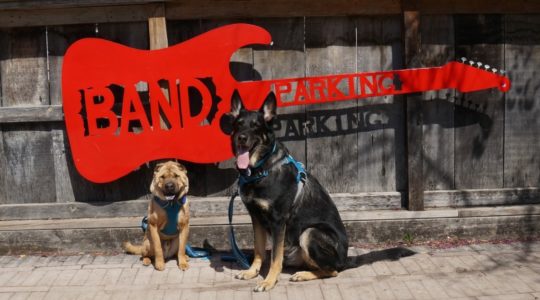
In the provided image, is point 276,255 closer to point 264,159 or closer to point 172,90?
point 264,159

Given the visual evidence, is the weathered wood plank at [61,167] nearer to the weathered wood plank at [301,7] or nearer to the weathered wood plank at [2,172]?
the weathered wood plank at [2,172]

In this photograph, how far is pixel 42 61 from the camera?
629 centimetres

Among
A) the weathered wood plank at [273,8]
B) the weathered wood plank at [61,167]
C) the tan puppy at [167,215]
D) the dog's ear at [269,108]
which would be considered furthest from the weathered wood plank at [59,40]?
the dog's ear at [269,108]

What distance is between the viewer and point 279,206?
17.4 ft

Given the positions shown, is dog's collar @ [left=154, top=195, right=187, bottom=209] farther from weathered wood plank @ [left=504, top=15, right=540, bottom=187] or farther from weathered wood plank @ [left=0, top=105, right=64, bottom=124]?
weathered wood plank @ [left=504, top=15, right=540, bottom=187]

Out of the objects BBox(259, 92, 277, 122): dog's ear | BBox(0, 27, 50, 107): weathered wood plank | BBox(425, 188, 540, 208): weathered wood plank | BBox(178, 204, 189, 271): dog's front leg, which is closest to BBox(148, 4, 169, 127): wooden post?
BBox(0, 27, 50, 107): weathered wood plank

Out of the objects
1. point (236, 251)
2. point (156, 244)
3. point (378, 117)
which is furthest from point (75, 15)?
point (378, 117)

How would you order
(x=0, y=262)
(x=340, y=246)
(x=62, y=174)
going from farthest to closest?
(x=62, y=174) < (x=0, y=262) < (x=340, y=246)

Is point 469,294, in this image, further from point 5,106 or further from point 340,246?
point 5,106

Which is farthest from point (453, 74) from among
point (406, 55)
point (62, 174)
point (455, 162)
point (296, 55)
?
point (62, 174)

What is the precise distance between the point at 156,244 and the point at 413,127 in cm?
283

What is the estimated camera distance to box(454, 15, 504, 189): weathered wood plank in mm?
6340

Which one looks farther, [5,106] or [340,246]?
[5,106]

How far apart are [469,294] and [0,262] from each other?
4.40 meters
